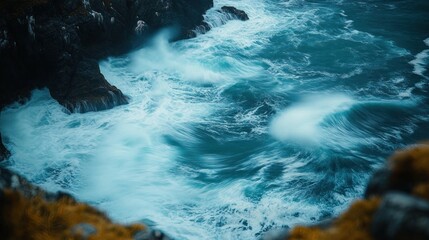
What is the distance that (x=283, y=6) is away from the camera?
118 feet

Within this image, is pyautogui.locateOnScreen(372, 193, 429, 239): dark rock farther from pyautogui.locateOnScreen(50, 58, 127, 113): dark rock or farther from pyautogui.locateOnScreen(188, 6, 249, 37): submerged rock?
pyautogui.locateOnScreen(188, 6, 249, 37): submerged rock

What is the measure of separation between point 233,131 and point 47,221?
12.0 metres

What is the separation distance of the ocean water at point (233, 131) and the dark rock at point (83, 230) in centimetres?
555

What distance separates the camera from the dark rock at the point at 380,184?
580cm

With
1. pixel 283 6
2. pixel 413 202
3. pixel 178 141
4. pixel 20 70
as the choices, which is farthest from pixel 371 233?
pixel 283 6

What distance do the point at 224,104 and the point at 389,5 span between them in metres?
25.9

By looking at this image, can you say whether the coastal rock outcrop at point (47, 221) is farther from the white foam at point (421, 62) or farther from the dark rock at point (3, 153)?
the white foam at point (421, 62)

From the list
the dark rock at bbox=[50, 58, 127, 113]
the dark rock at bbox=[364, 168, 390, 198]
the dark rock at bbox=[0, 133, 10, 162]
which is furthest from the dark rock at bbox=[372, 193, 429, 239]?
the dark rock at bbox=[50, 58, 127, 113]

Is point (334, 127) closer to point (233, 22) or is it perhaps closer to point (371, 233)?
point (371, 233)

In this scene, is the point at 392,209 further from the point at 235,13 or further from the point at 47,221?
the point at 235,13

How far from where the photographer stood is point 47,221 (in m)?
5.69

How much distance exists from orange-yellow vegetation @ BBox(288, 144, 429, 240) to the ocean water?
5.81m

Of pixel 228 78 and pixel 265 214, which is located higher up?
pixel 228 78

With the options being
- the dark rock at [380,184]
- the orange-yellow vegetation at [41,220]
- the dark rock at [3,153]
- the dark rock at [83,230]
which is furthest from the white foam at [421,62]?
the dark rock at [3,153]
